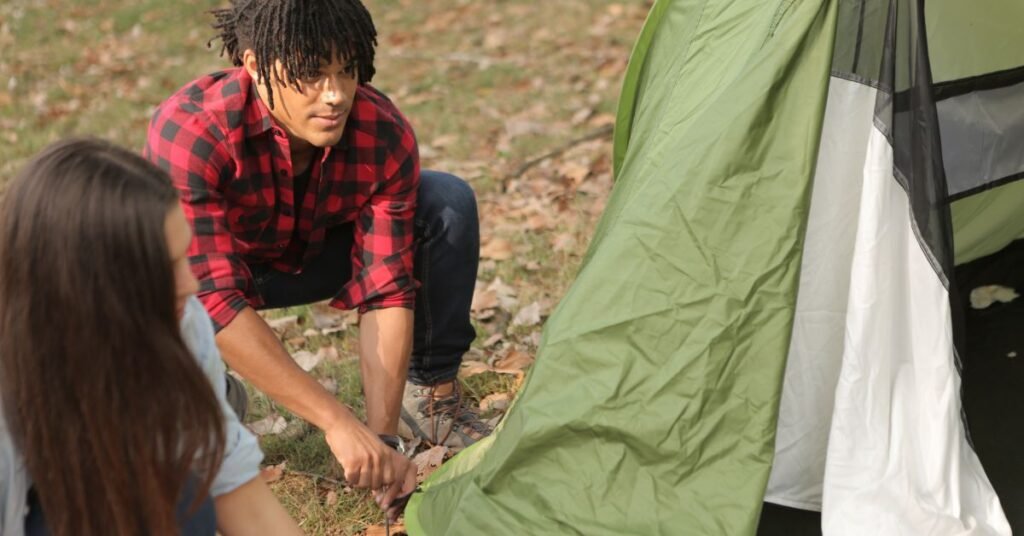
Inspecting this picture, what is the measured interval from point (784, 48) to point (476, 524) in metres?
0.96

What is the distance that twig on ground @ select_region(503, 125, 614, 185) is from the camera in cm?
455

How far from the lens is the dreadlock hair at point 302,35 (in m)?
2.24

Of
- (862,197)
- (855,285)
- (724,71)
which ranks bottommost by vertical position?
(855,285)

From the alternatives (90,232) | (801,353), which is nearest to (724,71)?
(801,353)

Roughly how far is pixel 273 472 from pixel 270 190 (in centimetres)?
64

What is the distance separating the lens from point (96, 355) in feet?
4.93

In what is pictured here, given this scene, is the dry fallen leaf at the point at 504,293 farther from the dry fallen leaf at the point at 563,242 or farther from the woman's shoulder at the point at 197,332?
the woman's shoulder at the point at 197,332

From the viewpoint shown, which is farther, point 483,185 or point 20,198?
point 483,185

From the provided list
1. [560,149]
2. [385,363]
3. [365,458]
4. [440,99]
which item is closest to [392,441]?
[385,363]

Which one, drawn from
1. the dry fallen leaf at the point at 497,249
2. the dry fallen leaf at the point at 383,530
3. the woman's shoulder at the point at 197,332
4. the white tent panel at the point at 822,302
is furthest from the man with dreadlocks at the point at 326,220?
the dry fallen leaf at the point at 497,249

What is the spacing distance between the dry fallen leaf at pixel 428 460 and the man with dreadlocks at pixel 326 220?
0.06 metres

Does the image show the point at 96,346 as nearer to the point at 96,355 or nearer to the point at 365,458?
the point at 96,355

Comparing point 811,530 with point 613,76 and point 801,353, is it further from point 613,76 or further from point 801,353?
point 613,76

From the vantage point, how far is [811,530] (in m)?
2.28
